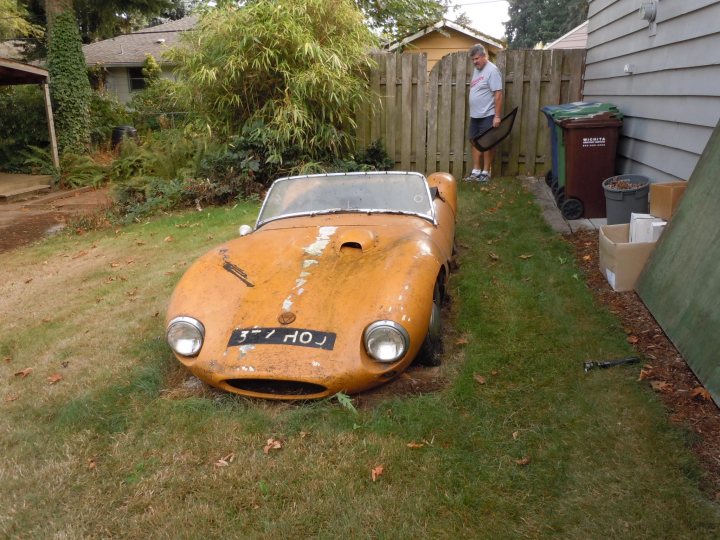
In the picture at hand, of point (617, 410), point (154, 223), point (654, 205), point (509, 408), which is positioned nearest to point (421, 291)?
point (509, 408)

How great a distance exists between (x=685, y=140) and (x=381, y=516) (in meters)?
4.23

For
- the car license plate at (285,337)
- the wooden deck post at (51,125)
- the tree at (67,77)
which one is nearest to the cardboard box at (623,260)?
the car license plate at (285,337)

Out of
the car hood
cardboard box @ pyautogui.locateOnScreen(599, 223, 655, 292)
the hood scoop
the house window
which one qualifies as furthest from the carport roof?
cardboard box @ pyautogui.locateOnScreen(599, 223, 655, 292)

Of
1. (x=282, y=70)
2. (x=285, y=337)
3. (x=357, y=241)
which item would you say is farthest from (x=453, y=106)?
(x=285, y=337)

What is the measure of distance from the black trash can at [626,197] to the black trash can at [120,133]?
1376cm

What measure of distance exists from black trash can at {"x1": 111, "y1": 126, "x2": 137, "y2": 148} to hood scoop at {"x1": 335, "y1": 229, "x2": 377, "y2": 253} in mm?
13780

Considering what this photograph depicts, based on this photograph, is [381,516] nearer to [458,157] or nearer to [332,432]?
[332,432]

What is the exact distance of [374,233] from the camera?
153 inches

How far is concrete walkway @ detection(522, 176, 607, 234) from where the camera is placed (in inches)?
234

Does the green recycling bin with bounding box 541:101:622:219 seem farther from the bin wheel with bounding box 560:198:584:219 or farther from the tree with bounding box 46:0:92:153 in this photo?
the tree with bounding box 46:0:92:153

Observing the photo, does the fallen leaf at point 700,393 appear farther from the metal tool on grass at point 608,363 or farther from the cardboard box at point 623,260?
the cardboard box at point 623,260

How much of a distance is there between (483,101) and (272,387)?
249 inches

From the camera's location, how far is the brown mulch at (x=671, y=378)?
2.48m

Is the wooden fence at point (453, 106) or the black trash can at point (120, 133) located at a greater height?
the wooden fence at point (453, 106)
